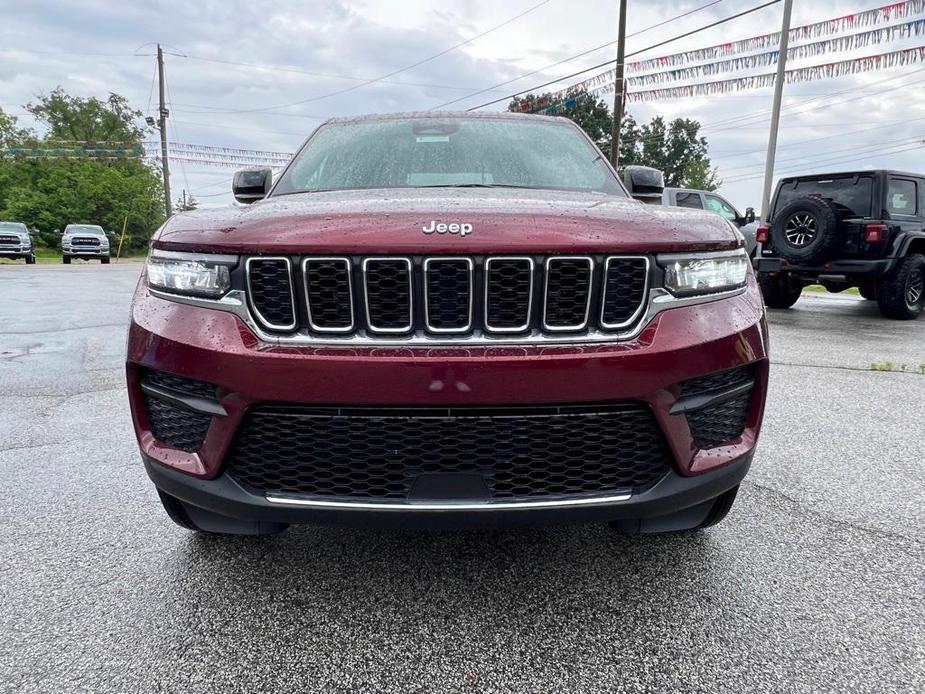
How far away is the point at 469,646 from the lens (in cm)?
162

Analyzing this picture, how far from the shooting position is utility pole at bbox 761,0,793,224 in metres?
14.1

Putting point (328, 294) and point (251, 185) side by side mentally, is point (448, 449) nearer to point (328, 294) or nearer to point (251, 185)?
point (328, 294)

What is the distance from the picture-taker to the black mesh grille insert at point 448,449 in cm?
154

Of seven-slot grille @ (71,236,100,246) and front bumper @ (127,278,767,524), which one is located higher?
front bumper @ (127,278,767,524)

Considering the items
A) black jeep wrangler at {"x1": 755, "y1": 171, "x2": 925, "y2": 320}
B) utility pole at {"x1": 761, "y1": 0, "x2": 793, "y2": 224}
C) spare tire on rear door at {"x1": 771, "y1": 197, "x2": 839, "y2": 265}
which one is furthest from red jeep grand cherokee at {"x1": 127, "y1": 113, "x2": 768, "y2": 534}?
utility pole at {"x1": 761, "y1": 0, "x2": 793, "y2": 224}

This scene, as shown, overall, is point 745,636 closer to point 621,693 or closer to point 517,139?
point 621,693

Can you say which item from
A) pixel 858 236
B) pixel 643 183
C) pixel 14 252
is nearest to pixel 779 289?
pixel 858 236

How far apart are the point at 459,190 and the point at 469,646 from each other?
1.42m

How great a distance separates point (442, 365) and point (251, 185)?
72.7 inches

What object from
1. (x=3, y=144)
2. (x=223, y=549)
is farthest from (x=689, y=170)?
(x=223, y=549)

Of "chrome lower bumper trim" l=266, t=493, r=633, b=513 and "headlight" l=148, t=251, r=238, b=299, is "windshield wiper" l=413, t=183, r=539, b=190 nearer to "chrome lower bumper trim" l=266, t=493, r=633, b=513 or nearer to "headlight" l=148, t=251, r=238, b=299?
"headlight" l=148, t=251, r=238, b=299

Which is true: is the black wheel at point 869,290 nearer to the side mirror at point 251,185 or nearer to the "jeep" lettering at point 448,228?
the side mirror at point 251,185

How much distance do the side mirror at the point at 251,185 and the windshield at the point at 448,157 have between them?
164mm

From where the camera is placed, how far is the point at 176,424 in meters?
1.68
